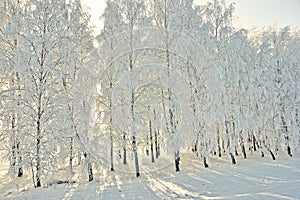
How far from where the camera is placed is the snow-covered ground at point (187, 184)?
810 centimetres

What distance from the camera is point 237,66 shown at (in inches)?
585

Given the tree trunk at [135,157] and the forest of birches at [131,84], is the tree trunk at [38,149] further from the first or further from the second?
the tree trunk at [135,157]

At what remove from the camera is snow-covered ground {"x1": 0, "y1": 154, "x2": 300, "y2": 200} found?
8.10 m

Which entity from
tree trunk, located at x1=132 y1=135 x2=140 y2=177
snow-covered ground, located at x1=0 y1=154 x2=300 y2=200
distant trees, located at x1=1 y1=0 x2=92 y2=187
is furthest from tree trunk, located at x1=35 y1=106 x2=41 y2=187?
tree trunk, located at x1=132 y1=135 x2=140 y2=177

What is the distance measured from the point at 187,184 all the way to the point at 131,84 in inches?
198

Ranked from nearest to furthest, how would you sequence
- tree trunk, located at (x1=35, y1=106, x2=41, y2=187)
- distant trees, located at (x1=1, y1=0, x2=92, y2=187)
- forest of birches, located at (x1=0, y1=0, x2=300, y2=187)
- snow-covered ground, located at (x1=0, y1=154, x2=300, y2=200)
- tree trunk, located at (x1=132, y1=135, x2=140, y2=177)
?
snow-covered ground, located at (x1=0, y1=154, x2=300, y2=200)
tree trunk, located at (x1=35, y1=106, x2=41, y2=187)
distant trees, located at (x1=1, y1=0, x2=92, y2=187)
forest of birches, located at (x1=0, y1=0, x2=300, y2=187)
tree trunk, located at (x1=132, y1=135, x2=140, y2=177)

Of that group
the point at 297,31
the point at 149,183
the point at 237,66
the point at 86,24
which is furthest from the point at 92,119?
the point at 297,31

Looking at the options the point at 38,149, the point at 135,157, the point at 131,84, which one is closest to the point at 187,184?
the point at 135,157

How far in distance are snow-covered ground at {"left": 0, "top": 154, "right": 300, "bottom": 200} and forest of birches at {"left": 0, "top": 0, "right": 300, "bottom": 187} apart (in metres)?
0.74

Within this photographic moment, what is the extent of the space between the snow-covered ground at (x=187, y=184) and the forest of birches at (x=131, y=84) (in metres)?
0.74

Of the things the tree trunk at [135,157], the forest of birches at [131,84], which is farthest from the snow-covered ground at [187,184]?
the forest of birches at [131,84]

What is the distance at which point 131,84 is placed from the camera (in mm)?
12750

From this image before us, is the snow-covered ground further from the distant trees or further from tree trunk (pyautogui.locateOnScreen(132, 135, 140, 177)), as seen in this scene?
the distant trees

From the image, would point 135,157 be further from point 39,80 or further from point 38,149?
point 39,80
